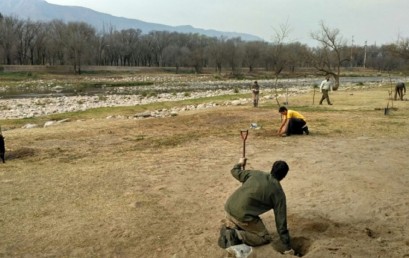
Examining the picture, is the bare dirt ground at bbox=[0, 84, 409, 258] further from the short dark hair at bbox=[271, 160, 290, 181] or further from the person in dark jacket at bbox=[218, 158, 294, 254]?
the short dark hair at bbox=[271, 160, 290, 181]

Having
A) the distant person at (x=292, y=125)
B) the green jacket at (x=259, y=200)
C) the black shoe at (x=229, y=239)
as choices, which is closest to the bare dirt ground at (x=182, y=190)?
the black shoe at (x=229, y=239)

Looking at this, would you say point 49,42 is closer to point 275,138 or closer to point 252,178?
point 275,138

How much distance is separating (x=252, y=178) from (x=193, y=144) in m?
6.82

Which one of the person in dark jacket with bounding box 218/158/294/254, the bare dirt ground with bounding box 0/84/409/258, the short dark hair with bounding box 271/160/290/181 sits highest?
the short dark hair with bounding box 271/160/290/181

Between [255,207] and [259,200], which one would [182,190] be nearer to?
[255,207]

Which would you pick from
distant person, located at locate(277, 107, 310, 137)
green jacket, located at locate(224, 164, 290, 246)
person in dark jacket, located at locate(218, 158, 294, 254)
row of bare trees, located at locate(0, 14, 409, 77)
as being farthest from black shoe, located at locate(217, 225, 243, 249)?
row of bare trees, located at locate(0, 14, 409, 77)

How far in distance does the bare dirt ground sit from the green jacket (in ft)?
1.53

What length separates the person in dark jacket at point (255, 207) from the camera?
518cm

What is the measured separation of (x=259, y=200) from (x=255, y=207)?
0.50 feet

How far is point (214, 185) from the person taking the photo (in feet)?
27.0

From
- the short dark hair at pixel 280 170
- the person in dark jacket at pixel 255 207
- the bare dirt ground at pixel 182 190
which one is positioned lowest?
the bare dirt ground at pixel 182 190

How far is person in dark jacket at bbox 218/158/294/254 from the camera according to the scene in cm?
518

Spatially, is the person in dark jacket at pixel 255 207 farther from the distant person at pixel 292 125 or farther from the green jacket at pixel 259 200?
the distant person at pixel 292 125

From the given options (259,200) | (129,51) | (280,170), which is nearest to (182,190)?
(259,200)
